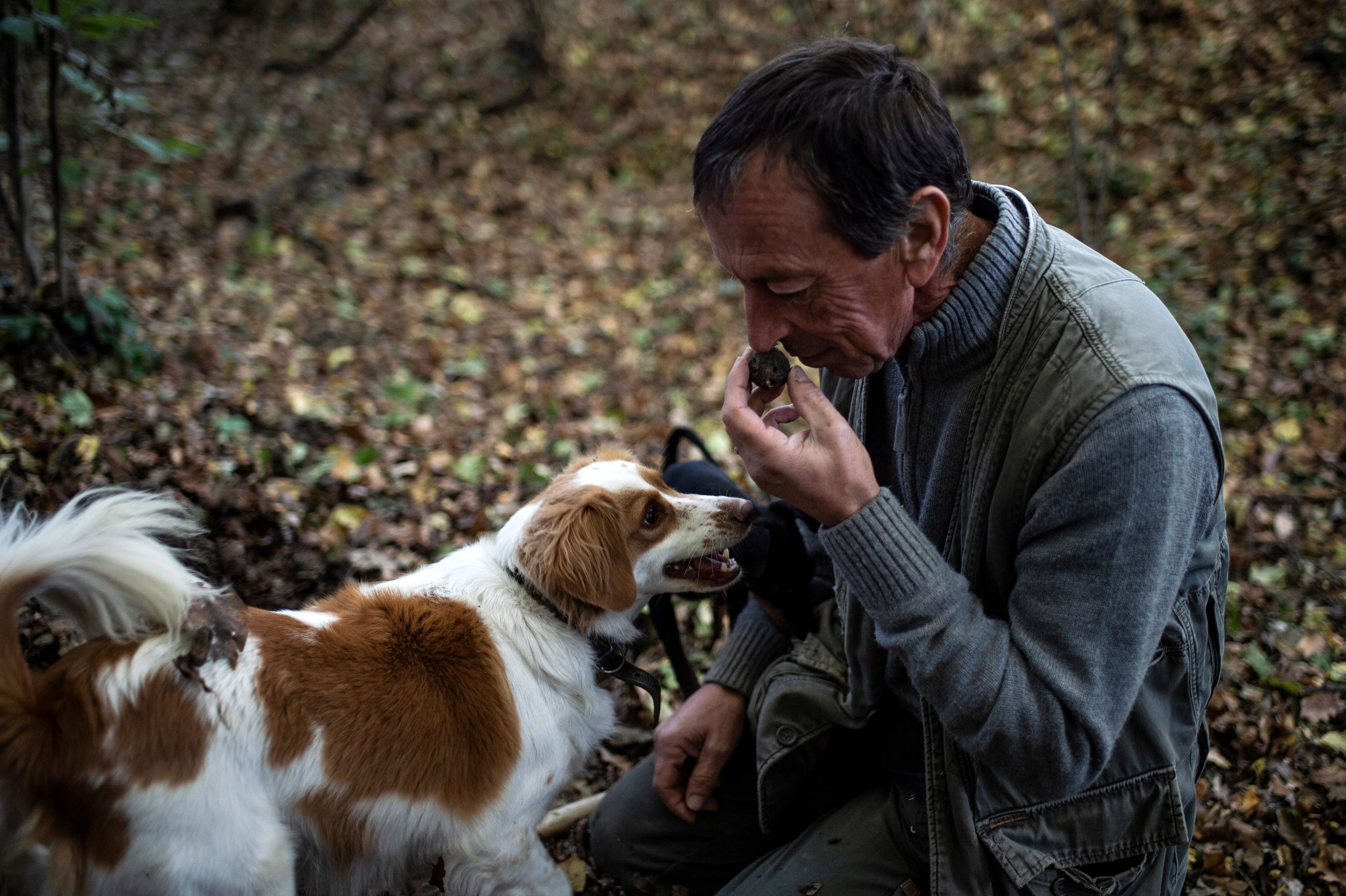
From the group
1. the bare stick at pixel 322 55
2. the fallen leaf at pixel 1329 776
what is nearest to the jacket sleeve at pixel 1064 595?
the fallen leaf at pixel 1329 776

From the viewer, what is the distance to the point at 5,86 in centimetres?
384

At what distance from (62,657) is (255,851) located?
24.2 inches

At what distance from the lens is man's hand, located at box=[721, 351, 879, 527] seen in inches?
71.9

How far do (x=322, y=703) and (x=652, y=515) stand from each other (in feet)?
3.46

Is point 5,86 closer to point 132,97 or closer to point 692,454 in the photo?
point 132,97

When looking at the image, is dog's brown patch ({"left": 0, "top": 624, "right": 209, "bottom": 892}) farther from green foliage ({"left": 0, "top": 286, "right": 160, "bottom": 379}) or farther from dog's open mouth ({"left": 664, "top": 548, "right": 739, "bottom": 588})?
green foliage ({"left": 0, "top": 286, "right": 160, "bottom": 379})

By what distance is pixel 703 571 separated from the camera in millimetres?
2646

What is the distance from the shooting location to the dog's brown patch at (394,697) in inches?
79.4

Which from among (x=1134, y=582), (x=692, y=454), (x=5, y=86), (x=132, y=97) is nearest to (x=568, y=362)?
(x=692, y=454)

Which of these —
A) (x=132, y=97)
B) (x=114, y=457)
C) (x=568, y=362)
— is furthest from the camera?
(x=568, y=362)

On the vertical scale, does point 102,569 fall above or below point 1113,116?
above

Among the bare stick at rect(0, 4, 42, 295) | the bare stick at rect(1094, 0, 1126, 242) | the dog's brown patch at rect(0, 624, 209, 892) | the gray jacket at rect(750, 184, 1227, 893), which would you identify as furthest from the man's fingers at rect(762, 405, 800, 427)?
the bare stick at rect(1094, 0, 1126, 242)

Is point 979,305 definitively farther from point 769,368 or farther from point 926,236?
point 769,368

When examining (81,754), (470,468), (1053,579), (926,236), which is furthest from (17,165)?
(1053,579)
